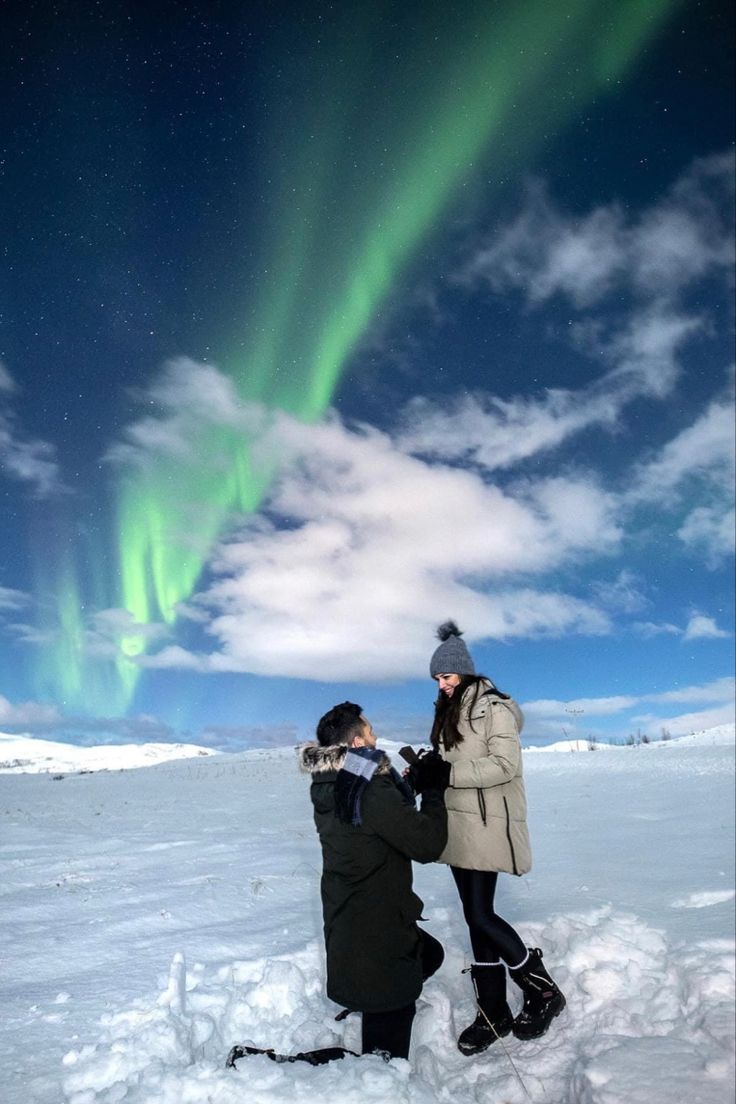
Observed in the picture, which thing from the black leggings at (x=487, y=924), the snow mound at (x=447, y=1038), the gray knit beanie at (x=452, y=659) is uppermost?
the gray knit beanie at (x=452, y=659)

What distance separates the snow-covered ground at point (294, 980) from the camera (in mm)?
3463

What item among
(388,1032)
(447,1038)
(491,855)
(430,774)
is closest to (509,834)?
(491,855)

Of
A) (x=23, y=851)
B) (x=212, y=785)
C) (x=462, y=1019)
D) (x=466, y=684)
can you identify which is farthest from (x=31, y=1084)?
(x=212, y=785)

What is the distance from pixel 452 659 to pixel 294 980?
8.01 feet

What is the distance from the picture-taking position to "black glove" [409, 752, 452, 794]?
400 cm

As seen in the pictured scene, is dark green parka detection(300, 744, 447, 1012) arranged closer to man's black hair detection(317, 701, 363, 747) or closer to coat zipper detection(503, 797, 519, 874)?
man's black hair detection(317, 701, 363, 747)

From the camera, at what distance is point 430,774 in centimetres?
402

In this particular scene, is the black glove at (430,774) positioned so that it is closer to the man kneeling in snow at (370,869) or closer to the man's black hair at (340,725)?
the man kneeling in snow at (370,869)

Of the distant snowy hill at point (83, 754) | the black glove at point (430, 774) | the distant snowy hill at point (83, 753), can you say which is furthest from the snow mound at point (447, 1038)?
the distant snowy hill at point (83, 753)

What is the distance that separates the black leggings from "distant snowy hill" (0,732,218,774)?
48162mm

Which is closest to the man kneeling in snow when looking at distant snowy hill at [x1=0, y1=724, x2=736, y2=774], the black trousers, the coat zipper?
the black trousers

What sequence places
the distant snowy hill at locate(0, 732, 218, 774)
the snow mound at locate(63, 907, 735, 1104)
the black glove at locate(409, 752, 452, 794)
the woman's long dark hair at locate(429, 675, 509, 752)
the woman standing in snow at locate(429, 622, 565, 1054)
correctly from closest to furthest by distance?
the snow mound at locate(63, 907, 735, 1104) → the black glove at locate(409, 752, 452, 794) → the woman standing in snow at locate(429, 622, 565, 1054) → the woman's long dark hair at locate(429, 675, 509, 752) → the distant snowy hill at locate(0, 732, 218, 774)

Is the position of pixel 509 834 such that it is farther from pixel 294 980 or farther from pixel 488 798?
pixel 294 980

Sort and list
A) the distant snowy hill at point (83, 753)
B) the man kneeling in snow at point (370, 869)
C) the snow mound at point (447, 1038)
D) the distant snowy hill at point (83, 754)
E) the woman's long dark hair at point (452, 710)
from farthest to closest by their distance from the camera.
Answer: the distant snowy hill at point (83, 753), the distant snowy hill at point (83, 754), the woman's long dark hair at point (452, 710), the man kneeling in snow at point (370, 869), the snow mound at point (447, 1038)
